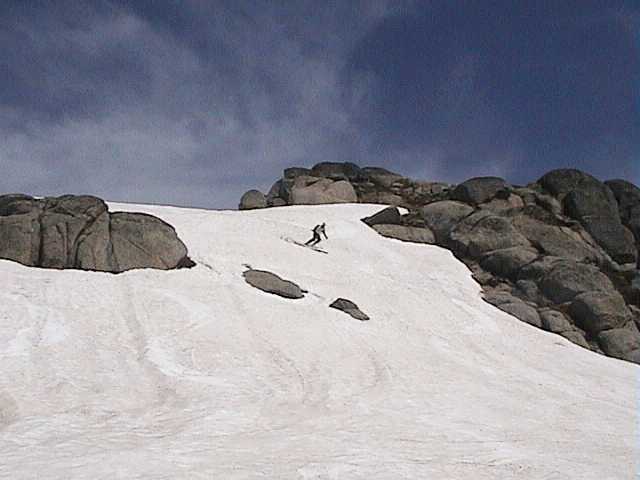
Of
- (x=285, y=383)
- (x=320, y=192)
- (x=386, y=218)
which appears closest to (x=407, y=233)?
(x=386, y=218)

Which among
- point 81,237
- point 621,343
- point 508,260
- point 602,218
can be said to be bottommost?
point 621,343

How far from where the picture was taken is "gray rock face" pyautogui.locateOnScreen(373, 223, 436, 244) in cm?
4162

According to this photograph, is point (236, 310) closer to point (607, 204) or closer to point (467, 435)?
point (467, 435)

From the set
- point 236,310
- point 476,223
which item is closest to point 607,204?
point 476,223

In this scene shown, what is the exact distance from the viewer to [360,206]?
50094 millimetres

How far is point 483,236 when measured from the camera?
39.5m

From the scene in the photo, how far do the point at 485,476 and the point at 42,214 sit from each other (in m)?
22.8

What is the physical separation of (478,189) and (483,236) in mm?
7449

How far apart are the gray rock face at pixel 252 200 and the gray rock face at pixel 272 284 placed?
28.6 metres

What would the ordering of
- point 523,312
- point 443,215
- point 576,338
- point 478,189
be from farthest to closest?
point 478,189, point 443,215, point 523,312, point 576,338

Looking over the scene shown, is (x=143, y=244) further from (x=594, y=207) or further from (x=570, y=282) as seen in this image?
(x=594, y=207)

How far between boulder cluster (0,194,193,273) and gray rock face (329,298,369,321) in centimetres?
705

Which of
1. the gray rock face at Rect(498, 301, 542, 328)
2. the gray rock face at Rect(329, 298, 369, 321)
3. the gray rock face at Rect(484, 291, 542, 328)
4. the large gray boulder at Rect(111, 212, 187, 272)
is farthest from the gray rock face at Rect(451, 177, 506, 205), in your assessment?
the large gray boulder at Rect(111, 212, 187, 272)

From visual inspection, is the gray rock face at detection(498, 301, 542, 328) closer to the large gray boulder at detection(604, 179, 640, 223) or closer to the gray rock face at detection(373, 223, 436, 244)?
the gray rock face at detection(373, 223, 436, 244)
